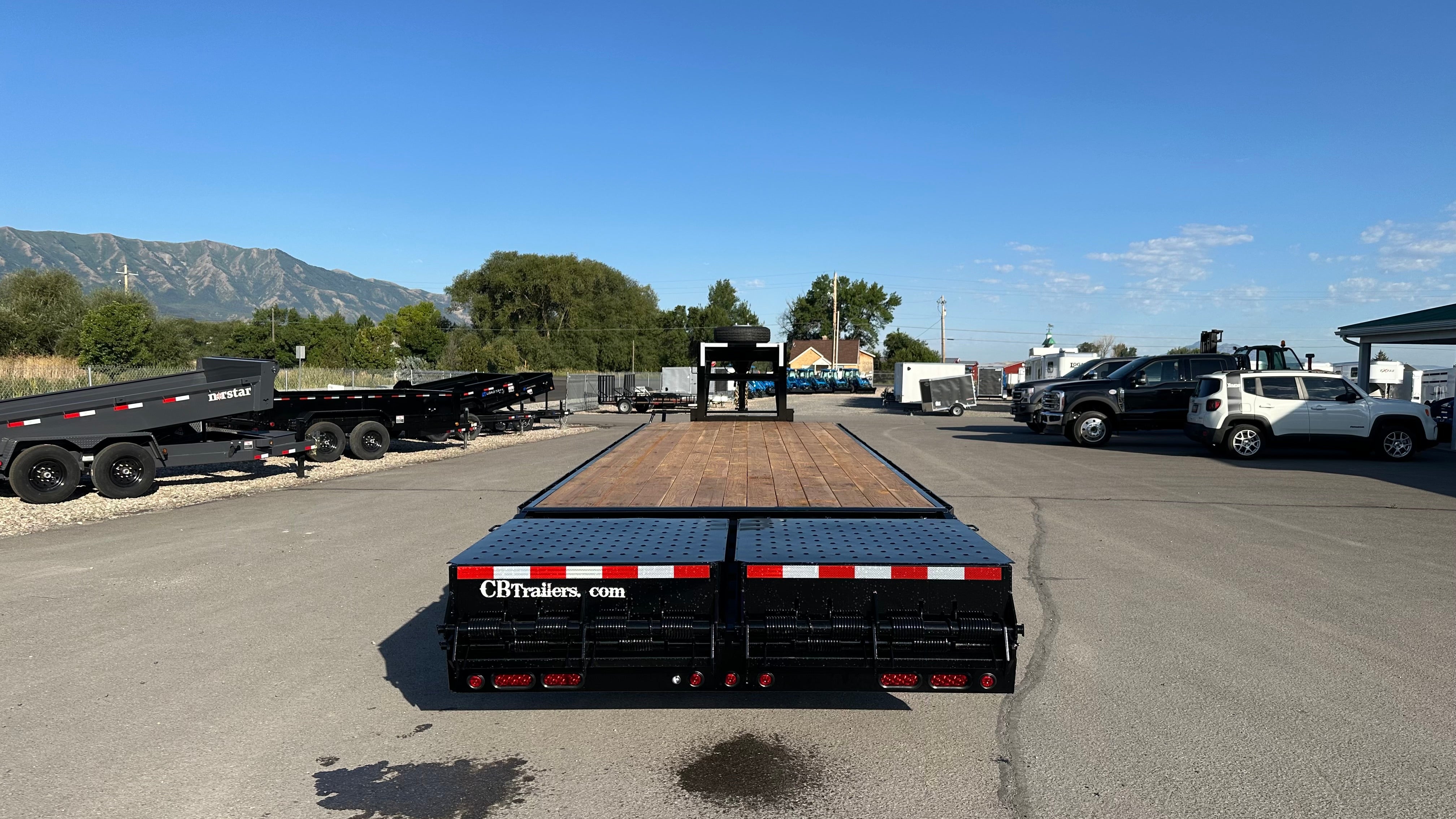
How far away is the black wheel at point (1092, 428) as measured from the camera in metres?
19.8

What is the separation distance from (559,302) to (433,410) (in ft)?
203

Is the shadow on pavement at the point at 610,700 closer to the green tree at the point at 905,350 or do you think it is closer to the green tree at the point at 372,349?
the green tree at the point at 372,349

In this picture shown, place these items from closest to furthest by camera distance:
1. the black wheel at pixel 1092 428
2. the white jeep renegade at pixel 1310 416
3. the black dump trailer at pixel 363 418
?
the white jeep renegade at pixel 1310 416 < the black dump trailer at pixel 363 418 < the black wheel at pixel 1092 428

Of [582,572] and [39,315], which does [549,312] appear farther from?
[582,572]

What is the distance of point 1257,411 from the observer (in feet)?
53.6

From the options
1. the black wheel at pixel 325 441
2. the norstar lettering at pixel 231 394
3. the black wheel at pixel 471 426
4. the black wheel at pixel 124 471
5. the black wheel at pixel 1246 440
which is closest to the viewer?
the black wheel at pixel 124 471

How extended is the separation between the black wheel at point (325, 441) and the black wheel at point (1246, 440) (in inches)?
689

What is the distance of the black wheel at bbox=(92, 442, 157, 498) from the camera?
1173 cm

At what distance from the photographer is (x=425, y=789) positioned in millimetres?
3645

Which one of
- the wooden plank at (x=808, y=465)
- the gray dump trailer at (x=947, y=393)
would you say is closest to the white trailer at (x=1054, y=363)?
the gray dump trailer at (x=947, y=393)

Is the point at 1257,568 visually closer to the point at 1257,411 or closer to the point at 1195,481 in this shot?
the point at 1195,481

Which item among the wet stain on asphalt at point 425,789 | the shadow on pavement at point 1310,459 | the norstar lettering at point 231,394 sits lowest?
the wet stain on asphalt at point 425,789

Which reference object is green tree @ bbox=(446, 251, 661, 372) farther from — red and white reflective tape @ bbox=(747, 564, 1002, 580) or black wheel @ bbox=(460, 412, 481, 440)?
red and white reflective tape @ bbox=(747, 564, 1002, 580)

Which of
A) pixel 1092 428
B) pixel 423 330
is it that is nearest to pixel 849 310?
pixel 423 330
